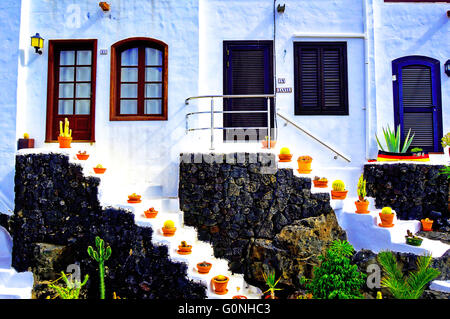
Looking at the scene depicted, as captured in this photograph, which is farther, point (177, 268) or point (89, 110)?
point (89, 110)

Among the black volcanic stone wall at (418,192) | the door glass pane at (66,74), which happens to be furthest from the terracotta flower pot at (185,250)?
the door glass pane at (66,74)

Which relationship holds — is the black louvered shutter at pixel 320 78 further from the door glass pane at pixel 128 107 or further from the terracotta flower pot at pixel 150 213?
the terracotta flower pot at pixel 150 213

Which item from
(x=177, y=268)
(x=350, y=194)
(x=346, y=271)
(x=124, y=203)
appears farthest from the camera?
(x=350, y=194)

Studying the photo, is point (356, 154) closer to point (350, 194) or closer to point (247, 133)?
point (350, 194)

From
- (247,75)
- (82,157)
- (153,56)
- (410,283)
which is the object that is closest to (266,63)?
(247,75)

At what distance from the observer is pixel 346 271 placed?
4.66 meters

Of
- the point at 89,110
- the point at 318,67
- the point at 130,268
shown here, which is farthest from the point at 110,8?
the point at 130,268

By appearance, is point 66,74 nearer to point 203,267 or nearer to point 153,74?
point 153,74

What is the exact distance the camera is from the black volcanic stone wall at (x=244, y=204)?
243 inches

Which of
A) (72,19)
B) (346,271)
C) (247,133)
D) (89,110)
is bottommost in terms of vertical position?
(346,271)

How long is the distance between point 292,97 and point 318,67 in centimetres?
108

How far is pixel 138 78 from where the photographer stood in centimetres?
766

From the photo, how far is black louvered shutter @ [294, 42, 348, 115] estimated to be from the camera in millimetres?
7926
